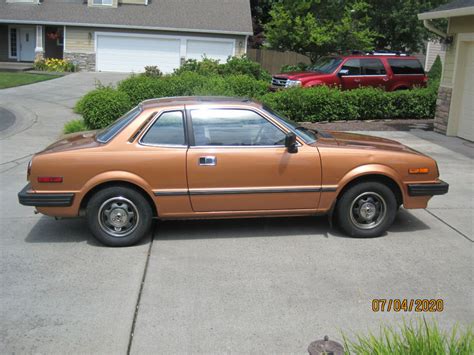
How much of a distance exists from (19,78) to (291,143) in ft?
Answer: 70.1

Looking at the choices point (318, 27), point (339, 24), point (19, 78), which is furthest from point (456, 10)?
point (19, 78)

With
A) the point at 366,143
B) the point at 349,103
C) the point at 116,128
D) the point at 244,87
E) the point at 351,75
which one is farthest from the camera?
the point at 351,75

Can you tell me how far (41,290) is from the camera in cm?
495

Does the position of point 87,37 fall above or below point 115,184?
above

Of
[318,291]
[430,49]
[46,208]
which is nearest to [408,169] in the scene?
[318,291]

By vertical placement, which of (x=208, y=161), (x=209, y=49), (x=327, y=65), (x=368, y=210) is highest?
(x=209, y=49)

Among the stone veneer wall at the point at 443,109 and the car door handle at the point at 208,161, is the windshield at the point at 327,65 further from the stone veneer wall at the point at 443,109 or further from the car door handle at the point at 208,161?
the car door handle at the point at 208,161

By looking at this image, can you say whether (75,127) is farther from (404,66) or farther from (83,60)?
(83,60)

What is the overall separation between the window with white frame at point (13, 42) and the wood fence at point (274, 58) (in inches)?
566

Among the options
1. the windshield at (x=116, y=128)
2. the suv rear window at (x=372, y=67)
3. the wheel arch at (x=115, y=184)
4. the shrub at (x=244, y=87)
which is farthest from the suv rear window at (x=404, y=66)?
the wheel arch at (x=115, y=184)

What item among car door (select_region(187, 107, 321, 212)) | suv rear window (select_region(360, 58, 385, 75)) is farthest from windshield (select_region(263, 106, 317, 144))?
suv rear window (select_region(360, 58, 385, 75))

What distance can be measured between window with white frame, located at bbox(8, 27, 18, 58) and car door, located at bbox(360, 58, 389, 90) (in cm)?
2462

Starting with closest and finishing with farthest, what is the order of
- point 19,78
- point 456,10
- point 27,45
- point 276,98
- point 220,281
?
1. point 220,281
2. point 456,10
3. point 276,98
4. point 19,78
5. point 27,45

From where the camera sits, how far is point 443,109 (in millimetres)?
13664
